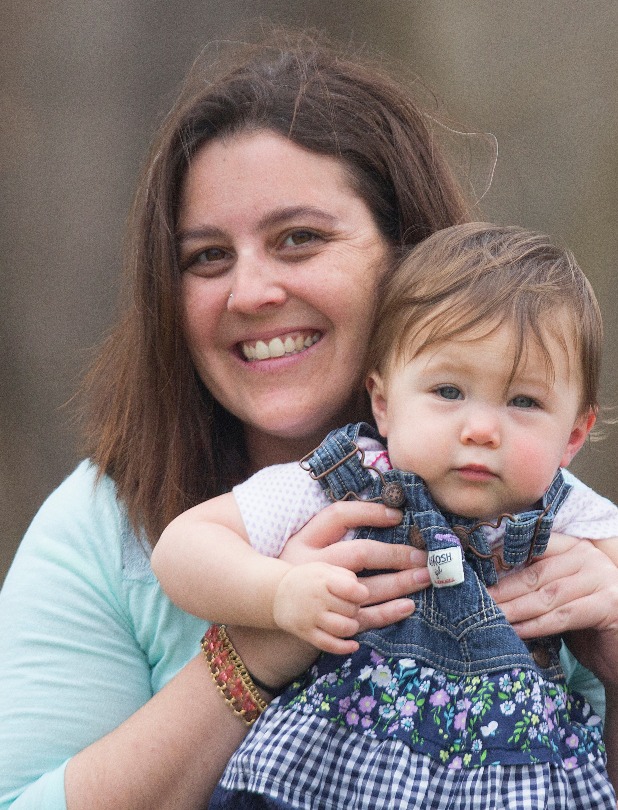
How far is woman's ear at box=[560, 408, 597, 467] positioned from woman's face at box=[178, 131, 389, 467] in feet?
1.46

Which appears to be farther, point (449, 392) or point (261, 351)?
point (261, 351)

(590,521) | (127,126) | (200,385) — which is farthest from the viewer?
(127,126)

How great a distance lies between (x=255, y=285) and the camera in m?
2.13

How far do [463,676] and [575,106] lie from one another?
11.6 ft

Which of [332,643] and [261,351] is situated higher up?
[261,351]

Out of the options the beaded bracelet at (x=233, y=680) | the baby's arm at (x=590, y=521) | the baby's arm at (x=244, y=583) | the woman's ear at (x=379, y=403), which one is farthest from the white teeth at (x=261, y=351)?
the baby's arm at (x=590, y=521)

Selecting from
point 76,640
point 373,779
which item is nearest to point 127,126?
point 76,640

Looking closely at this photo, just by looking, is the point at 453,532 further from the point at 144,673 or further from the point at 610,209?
the point at 610,209

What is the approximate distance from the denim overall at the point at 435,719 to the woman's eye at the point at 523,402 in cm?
17

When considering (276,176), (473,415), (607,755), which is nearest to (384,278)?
A: (276,176)

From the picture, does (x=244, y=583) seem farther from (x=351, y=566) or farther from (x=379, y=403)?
(x=379, y=403)

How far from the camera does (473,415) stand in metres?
1.77

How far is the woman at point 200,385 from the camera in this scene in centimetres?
197

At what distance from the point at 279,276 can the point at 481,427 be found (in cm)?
58
